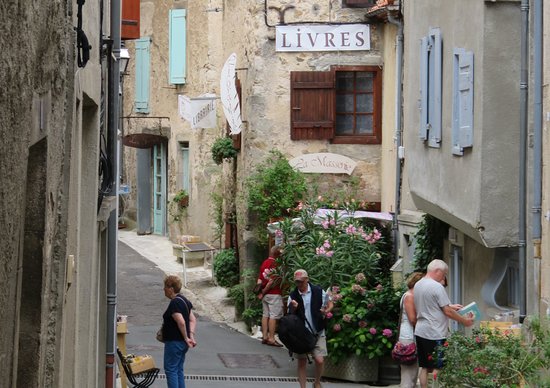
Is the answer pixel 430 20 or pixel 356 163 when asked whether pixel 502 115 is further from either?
pixel 356 163

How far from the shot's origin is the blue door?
31.4 m

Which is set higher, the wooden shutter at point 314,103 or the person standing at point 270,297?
the wooden shutter at point 314,103

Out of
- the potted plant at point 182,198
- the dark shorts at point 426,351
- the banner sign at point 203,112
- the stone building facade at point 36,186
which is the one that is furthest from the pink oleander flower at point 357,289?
the potted plant at point 182,198

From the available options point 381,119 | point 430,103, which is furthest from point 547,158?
point 381,119

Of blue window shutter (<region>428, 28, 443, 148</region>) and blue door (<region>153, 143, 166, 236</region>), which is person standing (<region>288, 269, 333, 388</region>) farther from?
blue door (<region>153, 143, 166, 236</region>)

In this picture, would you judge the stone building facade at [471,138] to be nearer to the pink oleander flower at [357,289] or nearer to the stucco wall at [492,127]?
the stucco wall at [492,127]

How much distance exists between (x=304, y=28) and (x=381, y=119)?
6.20 ft

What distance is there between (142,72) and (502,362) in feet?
78.0

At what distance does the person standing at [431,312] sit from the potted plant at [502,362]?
8.02 ft

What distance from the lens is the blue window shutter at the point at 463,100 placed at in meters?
11.7

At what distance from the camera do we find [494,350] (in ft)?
27.2

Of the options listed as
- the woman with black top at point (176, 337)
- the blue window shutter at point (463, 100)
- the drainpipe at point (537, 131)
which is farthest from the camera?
the woman with black top at point (176, 337)

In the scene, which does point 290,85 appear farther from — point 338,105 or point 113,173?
point 113,173

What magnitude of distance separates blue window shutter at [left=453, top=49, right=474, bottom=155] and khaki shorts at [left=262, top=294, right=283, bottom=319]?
6.09m
